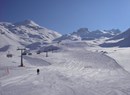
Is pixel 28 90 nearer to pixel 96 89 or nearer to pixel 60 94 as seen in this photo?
pixel 60 94

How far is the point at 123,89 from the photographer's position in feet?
114

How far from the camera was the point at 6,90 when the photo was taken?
33406 mm

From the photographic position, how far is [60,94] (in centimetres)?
3114

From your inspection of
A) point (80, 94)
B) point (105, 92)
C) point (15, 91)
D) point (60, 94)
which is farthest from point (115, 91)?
point (15, 91)

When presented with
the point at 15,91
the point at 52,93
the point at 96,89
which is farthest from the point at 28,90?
the point at 96,89

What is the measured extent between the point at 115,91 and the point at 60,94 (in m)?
7.37

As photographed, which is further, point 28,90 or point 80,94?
point 28,90

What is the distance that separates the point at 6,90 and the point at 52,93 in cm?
640

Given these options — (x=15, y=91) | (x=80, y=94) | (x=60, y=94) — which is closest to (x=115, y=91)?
(x=80, y=94)

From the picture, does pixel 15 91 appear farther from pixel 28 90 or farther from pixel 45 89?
pixel 45 89

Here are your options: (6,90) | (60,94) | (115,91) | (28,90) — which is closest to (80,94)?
(60,94)

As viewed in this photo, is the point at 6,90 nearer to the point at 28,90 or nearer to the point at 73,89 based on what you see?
the point at 28,90

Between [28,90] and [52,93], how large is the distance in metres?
3.82

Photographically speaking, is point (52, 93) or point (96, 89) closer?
point (52, 93)
